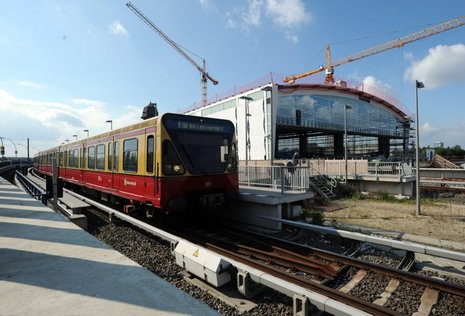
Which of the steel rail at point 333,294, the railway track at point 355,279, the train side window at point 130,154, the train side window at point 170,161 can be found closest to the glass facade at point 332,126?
the train side window at point 130,154

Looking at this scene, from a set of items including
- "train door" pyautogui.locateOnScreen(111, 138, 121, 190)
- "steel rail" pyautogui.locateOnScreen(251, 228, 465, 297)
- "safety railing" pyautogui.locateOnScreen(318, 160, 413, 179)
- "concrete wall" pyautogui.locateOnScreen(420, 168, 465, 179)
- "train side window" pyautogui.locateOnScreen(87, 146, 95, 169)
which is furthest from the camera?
"concrete wall" pyautogui.locateOnScreen(420, 168, 465, 179)

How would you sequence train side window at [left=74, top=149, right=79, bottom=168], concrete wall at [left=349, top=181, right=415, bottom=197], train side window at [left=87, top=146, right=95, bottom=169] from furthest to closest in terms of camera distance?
concrete wall at [left=349, top=181, right=415, bottom=197] < train side window at [left=74, top=149, right=79, bottom=168] < train side window at [left=87, top=146, right=95, bottom=169]

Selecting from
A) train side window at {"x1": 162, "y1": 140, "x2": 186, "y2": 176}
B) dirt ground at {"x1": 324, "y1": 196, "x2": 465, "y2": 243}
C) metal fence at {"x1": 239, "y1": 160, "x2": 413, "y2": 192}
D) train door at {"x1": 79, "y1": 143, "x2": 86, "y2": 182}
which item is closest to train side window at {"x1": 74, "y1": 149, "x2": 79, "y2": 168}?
train door at {"x1": 79, "y1": 143, "x2": 86, "y2": 182}

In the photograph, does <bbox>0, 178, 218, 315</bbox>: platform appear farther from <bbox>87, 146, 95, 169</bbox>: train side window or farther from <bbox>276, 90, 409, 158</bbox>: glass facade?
<bbox>276, 90, 409, 158</bbox>: glass facade

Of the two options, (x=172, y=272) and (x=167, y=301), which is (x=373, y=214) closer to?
(x=172, y=272)

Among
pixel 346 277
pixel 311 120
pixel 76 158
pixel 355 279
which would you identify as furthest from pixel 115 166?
pixel 311 120

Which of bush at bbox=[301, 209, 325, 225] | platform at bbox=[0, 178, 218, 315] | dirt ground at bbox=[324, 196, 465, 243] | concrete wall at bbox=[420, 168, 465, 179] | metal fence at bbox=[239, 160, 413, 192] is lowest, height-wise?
dirt ground at bbox=[324, 196, 465, 243]

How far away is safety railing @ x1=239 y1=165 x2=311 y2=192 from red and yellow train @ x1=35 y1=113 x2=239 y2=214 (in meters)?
2.64

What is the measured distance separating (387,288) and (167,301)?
3.88m

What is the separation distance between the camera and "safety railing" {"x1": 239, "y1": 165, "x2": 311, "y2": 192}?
12484 millimetres

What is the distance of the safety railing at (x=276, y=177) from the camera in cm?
1248

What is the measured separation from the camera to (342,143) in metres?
53.4

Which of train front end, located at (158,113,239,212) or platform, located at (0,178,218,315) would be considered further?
train front end, located at (158,113,239,212)

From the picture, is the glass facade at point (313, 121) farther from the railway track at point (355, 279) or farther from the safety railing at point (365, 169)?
the railway track at point (355, 279)
